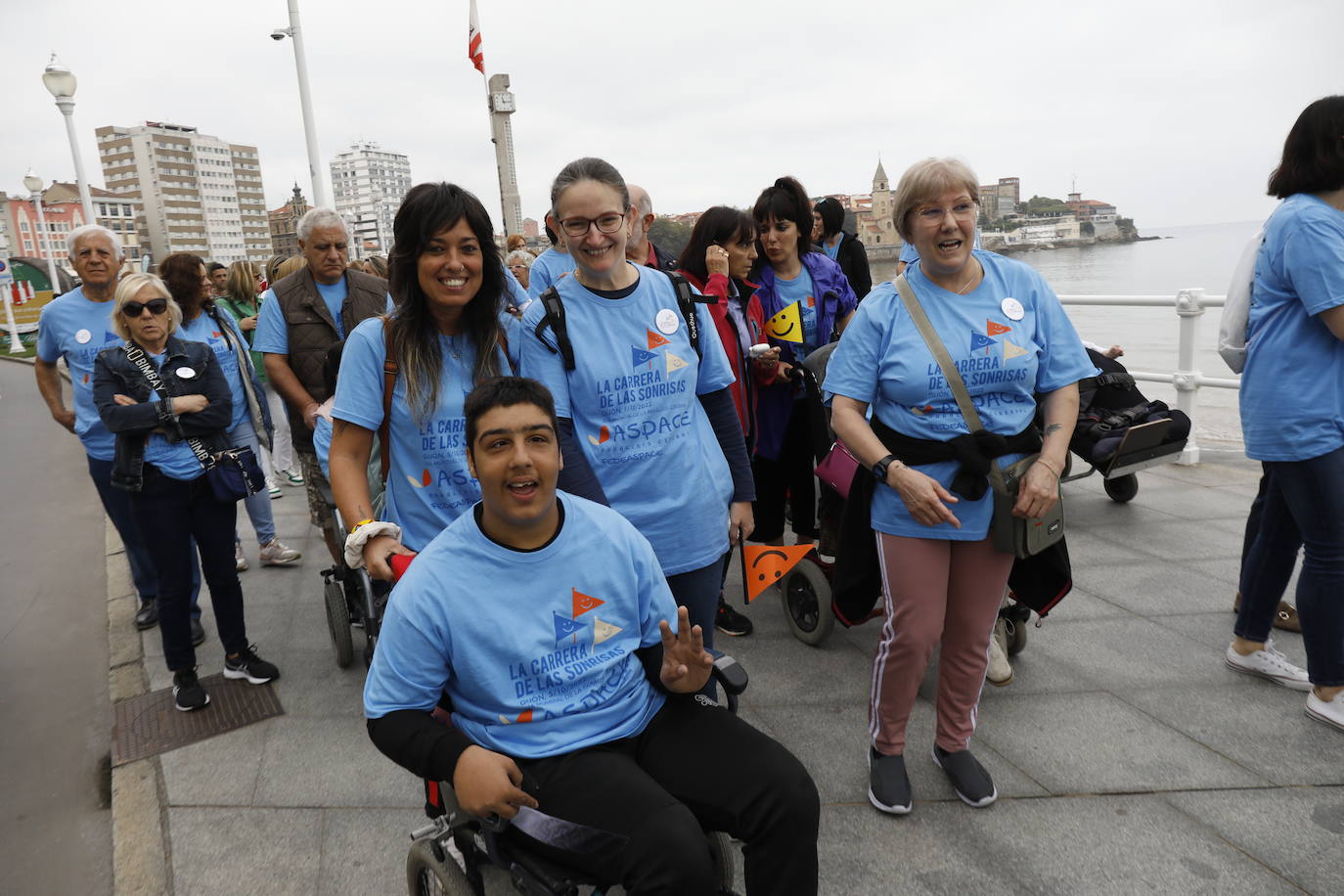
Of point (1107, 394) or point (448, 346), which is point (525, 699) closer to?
point (448, 346)

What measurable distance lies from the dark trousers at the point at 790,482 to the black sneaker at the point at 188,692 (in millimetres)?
2494

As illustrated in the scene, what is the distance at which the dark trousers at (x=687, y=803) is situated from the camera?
1.62m

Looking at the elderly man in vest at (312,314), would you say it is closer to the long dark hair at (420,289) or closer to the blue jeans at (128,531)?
the blue jeans at (128,531)

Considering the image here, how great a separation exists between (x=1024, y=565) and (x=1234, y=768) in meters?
0.87

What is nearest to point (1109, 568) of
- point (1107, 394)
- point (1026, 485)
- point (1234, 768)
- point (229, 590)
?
point (1107, 394)

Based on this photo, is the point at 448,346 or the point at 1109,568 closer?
the point at 448,346

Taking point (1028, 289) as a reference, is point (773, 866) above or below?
below

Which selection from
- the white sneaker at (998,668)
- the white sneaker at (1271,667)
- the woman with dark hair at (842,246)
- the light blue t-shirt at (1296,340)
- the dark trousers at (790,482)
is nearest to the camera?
the light blue t-shirt at (1296,340)

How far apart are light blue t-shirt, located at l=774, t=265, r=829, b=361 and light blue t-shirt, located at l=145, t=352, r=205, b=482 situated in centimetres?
259

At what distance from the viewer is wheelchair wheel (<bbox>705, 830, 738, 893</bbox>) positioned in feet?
5.93

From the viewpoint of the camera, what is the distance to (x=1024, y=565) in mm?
2760

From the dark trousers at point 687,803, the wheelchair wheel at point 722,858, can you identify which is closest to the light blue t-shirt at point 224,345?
the dark trousers at point 687,803

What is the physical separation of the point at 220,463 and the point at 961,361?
2847 mm

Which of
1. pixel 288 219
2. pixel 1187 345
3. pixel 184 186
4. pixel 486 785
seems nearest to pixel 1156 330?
pixel 1187 345
